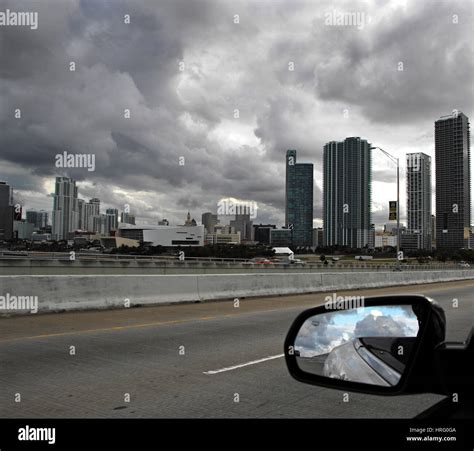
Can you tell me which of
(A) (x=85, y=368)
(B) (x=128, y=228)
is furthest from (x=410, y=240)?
(A) (x=85, y=368)

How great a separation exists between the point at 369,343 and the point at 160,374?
432cm

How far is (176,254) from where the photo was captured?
69.4 m

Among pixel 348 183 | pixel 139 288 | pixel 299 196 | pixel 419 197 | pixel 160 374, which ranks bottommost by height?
pixel 160 374

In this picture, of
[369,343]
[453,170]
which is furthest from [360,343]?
[453,170]

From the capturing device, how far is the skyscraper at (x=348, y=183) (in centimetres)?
5638

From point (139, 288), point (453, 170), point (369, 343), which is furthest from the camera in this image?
point (453, 170)

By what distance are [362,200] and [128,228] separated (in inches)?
1284

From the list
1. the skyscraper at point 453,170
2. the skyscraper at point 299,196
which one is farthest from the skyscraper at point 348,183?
the skyscraper at point 299,196

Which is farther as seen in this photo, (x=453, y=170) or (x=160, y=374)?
(x=453, y=170)

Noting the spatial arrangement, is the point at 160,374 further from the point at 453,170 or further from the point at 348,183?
the point at 453,170

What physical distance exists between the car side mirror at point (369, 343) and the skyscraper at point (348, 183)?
167ft

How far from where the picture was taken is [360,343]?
276 cm

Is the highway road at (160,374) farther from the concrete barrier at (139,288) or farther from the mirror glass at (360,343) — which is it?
the mirror glass at (360,343)
